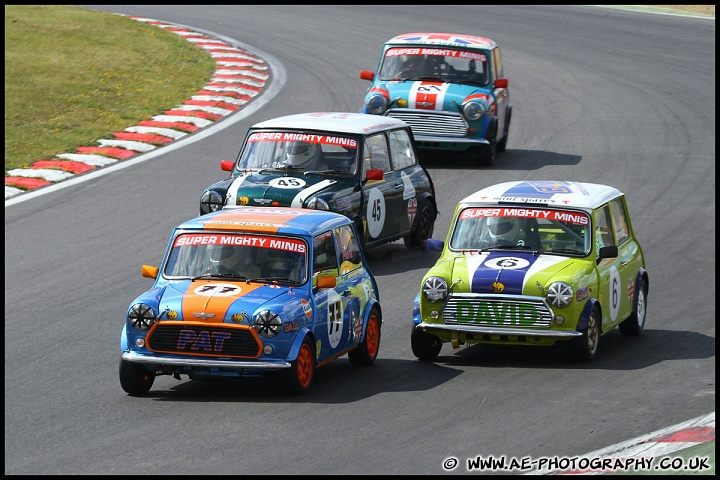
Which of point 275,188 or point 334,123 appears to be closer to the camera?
point 275,188

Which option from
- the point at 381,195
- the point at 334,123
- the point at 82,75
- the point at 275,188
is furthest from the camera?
the point at 82,75

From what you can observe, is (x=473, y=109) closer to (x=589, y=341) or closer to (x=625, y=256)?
(x=625, y=256)

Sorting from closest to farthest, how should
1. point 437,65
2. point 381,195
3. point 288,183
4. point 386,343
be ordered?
point 386,343, point 288,183, point 381,195, point 437,65

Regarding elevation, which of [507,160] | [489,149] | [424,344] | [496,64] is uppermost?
[496,64]

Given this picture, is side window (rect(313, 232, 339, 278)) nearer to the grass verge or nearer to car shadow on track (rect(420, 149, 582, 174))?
car shadow on track (rect(420, 149, 582, 174))

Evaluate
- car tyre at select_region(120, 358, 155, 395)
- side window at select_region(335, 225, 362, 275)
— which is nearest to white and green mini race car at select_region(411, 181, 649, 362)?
side window at select_region(335, 225, 362, 275)

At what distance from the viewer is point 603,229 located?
43.9 ft

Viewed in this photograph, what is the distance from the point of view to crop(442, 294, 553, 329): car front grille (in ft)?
40.4

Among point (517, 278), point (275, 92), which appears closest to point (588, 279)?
point (517, 278)

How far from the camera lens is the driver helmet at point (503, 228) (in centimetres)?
1316

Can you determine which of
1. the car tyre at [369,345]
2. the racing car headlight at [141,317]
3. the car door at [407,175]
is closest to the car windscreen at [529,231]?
the car tyre at [369,345]

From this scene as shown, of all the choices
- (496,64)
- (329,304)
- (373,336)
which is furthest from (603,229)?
(496,64)

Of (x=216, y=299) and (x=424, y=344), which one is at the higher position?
(x=216, y=299)

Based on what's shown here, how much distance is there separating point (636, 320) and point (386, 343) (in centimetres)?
247
